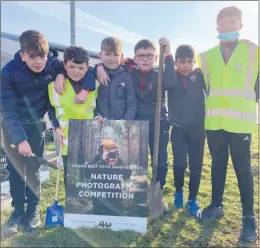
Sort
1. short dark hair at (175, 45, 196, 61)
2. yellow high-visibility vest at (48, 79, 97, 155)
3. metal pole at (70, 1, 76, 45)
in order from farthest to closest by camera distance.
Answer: metal pole at (70, 1, 76, 45) → short dark hair at (175, 45, 196, 61) → yellow high-visibility vest at (48, 79, 97, 155)

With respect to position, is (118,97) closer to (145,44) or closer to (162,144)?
(145,44)

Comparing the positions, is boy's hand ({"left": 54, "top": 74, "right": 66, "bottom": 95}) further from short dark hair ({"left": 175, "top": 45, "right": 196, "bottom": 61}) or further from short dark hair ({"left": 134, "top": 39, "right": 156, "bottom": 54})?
short dark hair ({"left": 175, "top": 45, "right": 196, "bottom": 61})

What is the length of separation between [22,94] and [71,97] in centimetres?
49

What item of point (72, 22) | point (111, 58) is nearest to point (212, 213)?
point (111, 58)

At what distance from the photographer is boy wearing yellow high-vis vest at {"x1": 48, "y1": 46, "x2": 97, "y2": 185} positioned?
335 centimetres

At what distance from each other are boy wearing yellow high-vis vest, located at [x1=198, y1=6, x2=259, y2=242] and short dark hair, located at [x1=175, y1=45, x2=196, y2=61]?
0.17 m

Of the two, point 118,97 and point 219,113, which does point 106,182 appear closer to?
point 118,97

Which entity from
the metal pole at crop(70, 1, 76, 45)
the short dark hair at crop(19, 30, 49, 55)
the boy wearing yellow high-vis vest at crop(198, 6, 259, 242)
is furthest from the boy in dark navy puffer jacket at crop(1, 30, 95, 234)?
the metal pole at crop(70, 1, 76, 45)

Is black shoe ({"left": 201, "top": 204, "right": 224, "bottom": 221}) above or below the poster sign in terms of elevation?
below

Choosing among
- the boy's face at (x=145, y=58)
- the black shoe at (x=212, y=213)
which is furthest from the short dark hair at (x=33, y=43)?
the black shoe at (x=212, y=213)

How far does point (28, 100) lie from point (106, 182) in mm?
1163

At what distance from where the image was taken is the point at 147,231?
10.9ft

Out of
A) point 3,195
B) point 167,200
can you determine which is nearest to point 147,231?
point 167,200

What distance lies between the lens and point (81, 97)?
3.29 m
